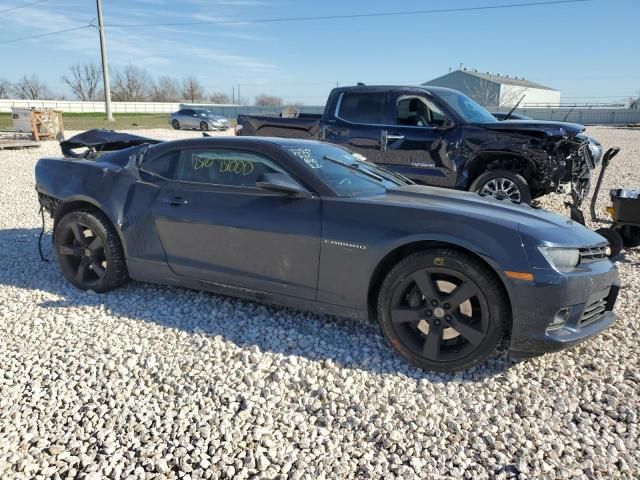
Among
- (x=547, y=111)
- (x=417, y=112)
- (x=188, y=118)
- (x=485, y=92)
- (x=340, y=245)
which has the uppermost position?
(x=485, y=92)

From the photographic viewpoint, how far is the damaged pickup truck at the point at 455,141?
6703 millimetres

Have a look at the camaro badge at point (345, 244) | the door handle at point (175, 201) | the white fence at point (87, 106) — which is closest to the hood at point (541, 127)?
the camaro badge at point (345, 244)

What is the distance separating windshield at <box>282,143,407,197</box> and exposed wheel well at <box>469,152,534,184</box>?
10.3 ft

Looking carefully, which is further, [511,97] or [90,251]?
[511,97]

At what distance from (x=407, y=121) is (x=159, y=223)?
4.63 m

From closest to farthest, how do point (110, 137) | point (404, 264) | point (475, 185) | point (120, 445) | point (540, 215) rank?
point (120, 445), point (404, 264), point (540, 215), point (110, 137), point (475, 185)

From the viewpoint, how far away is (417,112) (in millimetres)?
7371

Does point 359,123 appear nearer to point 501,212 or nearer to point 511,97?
point 501,212

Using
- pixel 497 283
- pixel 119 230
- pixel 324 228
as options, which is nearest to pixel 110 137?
pixel 119 230

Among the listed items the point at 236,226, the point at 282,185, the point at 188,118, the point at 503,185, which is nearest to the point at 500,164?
the point at 503,185

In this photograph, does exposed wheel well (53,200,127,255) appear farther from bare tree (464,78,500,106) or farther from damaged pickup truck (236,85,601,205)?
bare tree (464,78,500,106)

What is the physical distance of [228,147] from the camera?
12.7ft

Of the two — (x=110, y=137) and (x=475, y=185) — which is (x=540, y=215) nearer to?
(x=475, y=185)

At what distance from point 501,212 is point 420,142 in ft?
13.2
